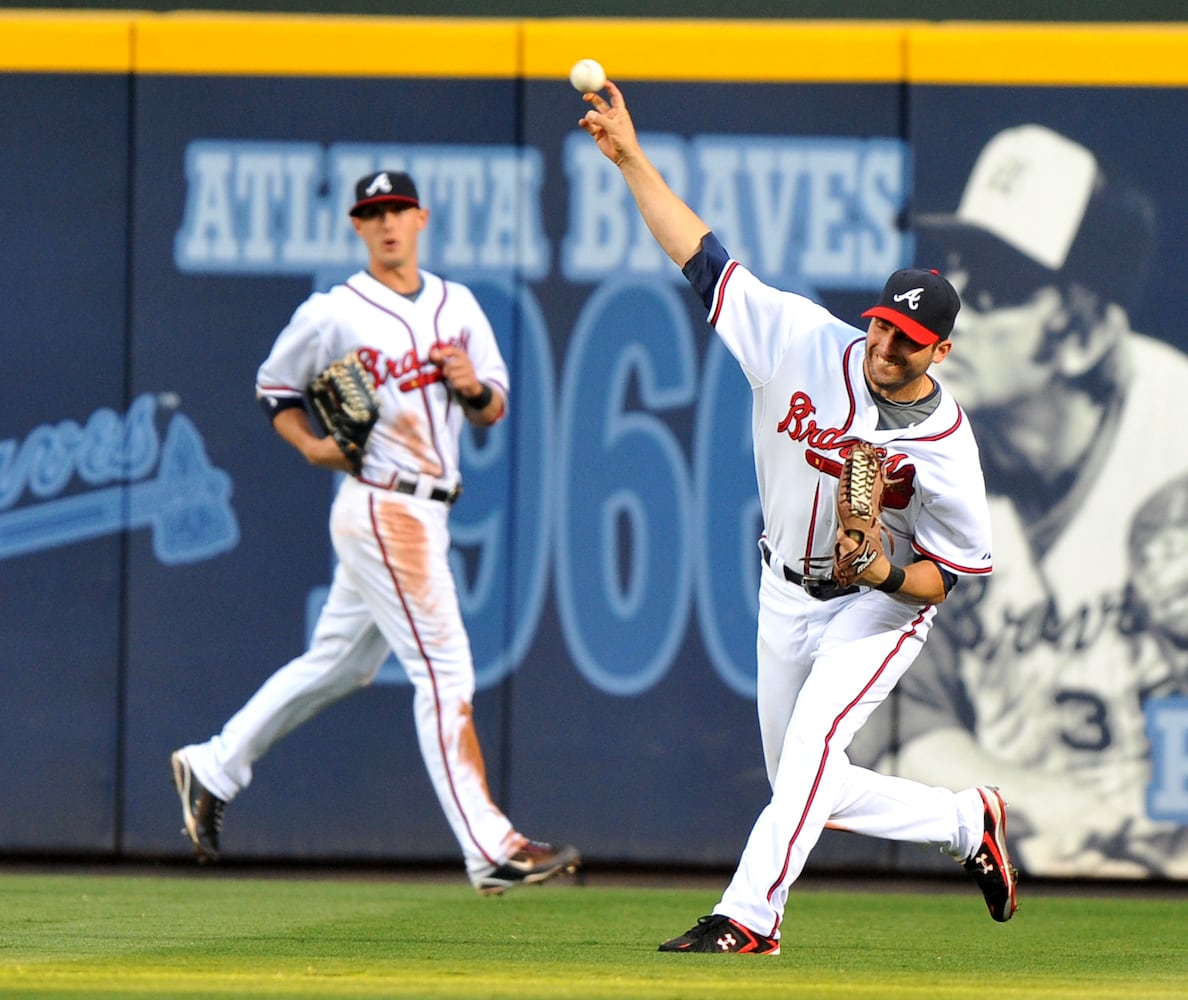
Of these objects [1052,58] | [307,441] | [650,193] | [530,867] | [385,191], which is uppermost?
[1052,58]

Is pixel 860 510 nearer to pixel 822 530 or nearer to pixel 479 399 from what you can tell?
pixel 822 530

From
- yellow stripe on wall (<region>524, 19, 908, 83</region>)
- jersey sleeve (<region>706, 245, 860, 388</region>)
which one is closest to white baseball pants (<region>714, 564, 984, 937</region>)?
jersey sleeve (<region>706, 245, 860, 388</region>)

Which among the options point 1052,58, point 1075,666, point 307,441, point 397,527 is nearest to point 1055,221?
point 1052,58

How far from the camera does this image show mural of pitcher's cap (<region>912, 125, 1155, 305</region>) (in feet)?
21.6

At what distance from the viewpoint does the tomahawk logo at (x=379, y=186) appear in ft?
19.2

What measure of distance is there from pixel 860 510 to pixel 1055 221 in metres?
2.50

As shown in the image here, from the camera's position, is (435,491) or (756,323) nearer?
(756,323)

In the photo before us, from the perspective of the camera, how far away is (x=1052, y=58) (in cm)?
661

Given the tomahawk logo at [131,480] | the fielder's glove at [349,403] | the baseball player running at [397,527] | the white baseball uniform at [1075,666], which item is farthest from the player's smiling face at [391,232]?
the white baseball uniform at [1075,666]

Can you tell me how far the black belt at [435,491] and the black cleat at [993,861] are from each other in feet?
5.80

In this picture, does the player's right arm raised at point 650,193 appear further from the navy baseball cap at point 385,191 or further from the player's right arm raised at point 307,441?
the player's right arm raised at point 307,441

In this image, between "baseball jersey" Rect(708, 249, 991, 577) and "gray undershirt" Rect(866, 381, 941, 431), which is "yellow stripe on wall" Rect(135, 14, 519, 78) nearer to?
"baseball jersey" Rect(708, 249, 991, 577)

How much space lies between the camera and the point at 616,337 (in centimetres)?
670

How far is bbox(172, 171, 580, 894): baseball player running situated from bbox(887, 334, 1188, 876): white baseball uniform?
160 cm
